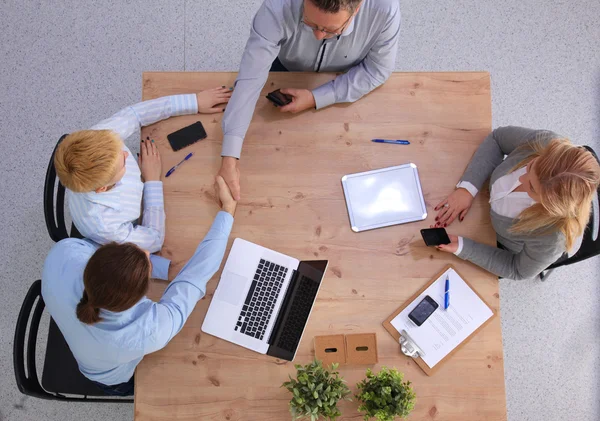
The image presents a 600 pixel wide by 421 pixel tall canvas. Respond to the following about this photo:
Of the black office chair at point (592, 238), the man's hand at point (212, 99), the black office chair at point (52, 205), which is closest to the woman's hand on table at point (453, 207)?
the black office chair at point (592, 238)

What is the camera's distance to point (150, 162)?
154 cm

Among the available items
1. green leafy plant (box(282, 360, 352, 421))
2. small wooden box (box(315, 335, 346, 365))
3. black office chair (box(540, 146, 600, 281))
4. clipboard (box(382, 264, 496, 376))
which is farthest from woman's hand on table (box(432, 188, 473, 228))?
green leafy plant (box(282, 360, 352, 421))

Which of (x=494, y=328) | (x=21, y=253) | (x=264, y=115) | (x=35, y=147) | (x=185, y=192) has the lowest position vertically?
(x=21, y=253)

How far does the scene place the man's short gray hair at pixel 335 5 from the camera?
1231 mm

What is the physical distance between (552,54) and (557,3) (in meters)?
0.32

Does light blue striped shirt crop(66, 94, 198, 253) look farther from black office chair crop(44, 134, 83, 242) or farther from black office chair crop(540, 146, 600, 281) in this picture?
black office chair crop(540, 146, 600, 281)

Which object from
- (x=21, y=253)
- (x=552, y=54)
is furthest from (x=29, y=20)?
(x=552, y=54)

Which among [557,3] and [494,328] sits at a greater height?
[557,3]

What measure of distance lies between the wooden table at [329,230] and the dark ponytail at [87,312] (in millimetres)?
251

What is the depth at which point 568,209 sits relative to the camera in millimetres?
1290

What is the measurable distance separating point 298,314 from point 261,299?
128mm

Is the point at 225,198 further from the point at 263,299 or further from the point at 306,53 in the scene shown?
the point at 306,53

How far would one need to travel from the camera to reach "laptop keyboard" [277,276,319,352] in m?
1.43

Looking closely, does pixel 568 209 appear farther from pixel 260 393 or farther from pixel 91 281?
pixel 91 281
